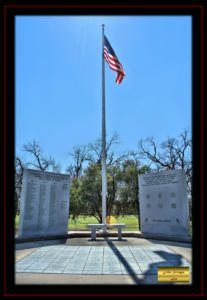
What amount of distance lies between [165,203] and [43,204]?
5.62 meters

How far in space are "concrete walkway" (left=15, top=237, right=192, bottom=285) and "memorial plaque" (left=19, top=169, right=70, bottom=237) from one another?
1.24 meters

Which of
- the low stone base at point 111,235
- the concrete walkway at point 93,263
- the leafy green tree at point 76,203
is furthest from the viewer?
the leafy green tree at point 76,203

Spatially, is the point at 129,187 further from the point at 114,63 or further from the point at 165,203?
the point at 114,63

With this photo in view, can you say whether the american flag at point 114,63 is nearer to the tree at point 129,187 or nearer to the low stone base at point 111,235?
the low stone base at point 111,235

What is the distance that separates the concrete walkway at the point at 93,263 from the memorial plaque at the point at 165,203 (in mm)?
1661

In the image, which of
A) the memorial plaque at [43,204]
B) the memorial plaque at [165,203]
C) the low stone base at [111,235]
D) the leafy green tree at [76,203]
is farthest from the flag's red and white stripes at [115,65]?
the leafy green tree at [76,203]

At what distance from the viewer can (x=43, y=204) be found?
902cm

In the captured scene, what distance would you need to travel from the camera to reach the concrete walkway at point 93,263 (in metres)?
4.08

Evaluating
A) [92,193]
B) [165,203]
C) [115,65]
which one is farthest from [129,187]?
[115,65]

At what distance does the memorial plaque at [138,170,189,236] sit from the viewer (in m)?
8.82

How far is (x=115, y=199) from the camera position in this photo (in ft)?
65.9
